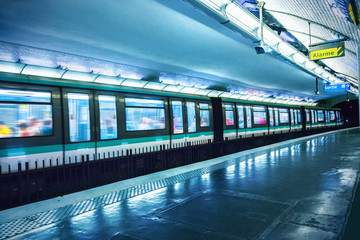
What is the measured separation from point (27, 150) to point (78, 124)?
1.48 meters

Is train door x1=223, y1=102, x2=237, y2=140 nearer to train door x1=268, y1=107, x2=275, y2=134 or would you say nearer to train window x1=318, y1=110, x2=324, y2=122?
train door x1=268, y1=107, x2=275, y2=134

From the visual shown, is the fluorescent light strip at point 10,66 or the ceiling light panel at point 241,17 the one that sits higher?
the fluorescent light strip at point 10,66

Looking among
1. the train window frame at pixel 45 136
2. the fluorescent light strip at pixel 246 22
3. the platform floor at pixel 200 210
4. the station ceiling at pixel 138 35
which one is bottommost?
the platform floor at pixel 200 210

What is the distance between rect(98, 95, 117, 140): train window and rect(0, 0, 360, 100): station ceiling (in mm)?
2211

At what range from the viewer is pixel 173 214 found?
360cm

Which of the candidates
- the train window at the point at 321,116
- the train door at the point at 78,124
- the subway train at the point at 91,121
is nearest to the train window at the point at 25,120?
the subway train at the point at 91,121

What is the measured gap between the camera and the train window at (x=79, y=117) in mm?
6703

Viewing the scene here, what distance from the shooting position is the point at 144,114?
8820 millimetres

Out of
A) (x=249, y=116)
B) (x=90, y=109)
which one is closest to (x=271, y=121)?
(x=249, y=116)

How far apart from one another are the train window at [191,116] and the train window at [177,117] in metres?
0.51

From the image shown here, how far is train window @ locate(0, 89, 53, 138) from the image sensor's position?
550 cm

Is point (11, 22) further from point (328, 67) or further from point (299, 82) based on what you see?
point (299, 82)

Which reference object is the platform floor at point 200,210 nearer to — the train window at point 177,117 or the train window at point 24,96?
the train window at point 24,96

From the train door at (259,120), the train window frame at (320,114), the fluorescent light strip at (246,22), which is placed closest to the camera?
the fluorescent light strip at (246,22)
